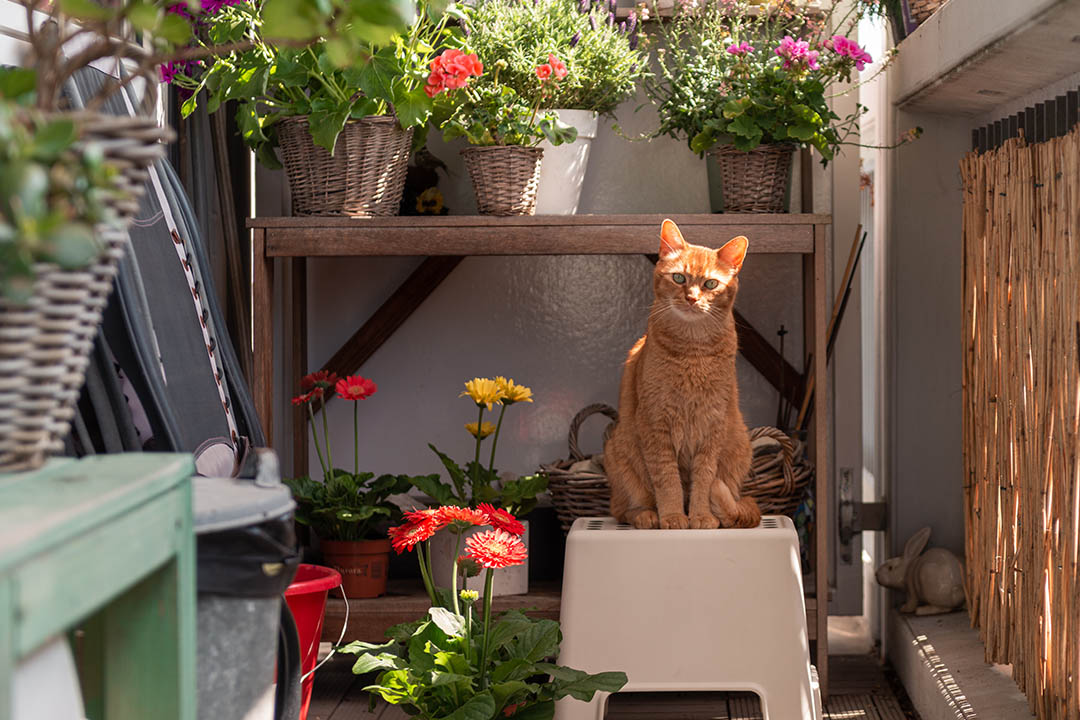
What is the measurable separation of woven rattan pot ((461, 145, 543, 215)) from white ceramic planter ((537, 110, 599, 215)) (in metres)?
0.06

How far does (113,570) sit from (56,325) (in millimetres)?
161

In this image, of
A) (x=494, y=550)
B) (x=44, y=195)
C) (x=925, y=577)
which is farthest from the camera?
(x=925, y=577)

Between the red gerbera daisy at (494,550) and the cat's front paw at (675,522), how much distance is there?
1.49ft

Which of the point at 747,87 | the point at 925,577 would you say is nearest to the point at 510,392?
the point at 747,87

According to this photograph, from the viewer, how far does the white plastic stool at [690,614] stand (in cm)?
199

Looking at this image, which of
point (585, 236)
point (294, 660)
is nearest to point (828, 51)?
point (585, 236)

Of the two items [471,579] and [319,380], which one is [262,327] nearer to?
[319,380]

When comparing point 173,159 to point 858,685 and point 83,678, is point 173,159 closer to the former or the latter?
point 83,678

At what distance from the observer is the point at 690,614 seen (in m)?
2.02

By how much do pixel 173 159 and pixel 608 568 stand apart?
3.95 ft

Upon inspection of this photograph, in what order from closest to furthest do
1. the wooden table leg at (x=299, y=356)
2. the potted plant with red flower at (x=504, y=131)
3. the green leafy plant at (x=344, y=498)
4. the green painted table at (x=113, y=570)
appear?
the green painted table at (x=113, y=570) < the potted plant with red flower at (x=504, y=131) < the green leafy plant at (x=344, y=498) < the wooden table leg at (x=299, y=356)

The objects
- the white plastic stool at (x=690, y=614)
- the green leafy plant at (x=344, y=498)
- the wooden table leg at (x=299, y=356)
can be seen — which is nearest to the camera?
the white plastic stool at (x=690, y=614)

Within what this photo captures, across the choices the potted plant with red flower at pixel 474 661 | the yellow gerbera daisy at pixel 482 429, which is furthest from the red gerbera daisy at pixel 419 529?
the yellow gerbera daisy at pixel 482 429

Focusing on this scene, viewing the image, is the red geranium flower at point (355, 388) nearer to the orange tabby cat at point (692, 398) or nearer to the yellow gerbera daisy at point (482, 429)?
the yellow gerbera daisy at point (482, 429)
